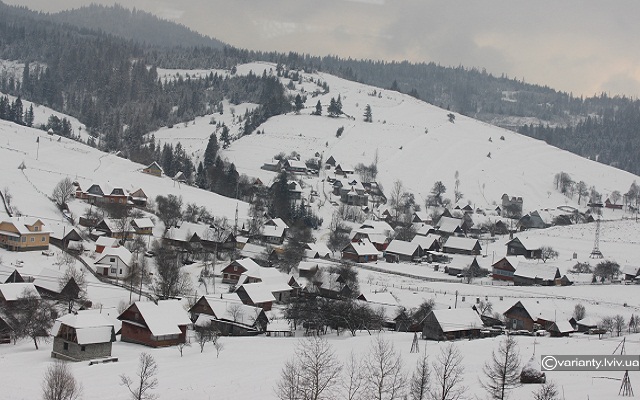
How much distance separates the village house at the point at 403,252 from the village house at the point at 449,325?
27733 millimetres

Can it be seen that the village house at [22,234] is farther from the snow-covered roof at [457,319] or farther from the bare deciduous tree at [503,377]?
the bare deciduous tree at [503,377]

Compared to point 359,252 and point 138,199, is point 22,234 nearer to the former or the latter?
point 138,199

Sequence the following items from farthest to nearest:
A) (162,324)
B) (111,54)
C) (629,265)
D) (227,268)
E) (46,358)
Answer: (111,54), (629,265), (227,268), (162,324), (46,358)

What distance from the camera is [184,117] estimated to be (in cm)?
14012

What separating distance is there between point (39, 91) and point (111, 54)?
34089 millimetres

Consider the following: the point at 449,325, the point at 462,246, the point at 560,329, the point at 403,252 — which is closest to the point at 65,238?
the point at 449,325

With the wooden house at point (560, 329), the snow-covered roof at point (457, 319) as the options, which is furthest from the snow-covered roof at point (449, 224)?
the snow-covered roof at point (457, 319)

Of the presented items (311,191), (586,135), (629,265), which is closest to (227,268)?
(629,265)

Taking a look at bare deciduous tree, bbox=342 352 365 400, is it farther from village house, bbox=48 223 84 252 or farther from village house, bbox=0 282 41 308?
village house, bbox=48 223 84 252

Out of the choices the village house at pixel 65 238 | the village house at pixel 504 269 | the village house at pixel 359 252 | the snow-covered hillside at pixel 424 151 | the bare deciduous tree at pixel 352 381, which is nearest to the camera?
the bare deciduous tree at pixel 352 381

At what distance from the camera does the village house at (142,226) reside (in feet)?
182

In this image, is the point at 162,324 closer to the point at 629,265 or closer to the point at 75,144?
the point at 629,265

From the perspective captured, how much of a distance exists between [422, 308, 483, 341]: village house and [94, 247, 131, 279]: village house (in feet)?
65.8

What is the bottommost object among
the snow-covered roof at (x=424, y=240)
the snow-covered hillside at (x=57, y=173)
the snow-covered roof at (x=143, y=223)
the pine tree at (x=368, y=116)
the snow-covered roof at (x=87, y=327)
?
the snow-covered roof at (x=87, y=327)
